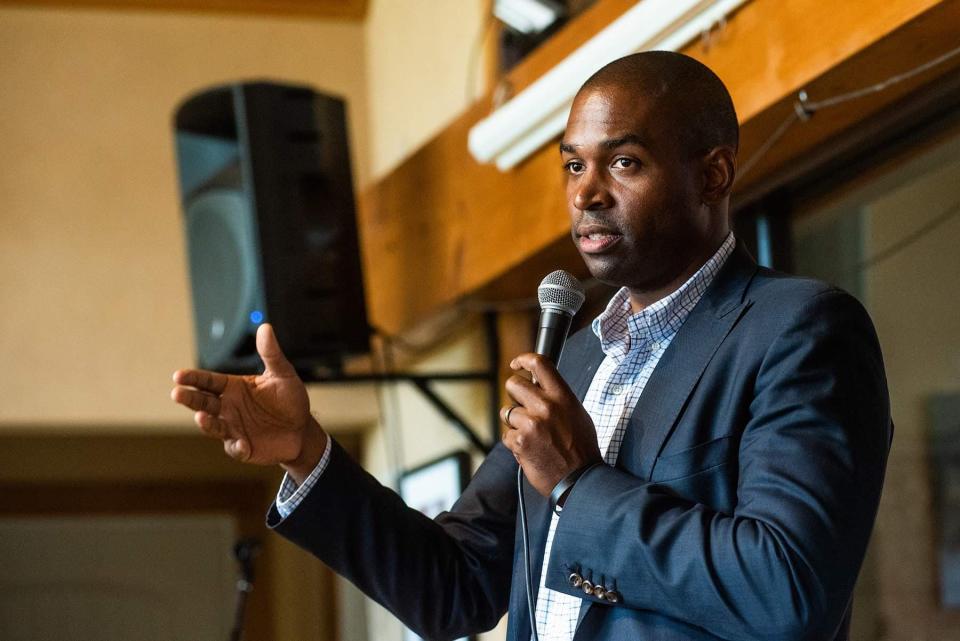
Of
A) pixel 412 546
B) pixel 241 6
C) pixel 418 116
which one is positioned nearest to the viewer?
pixel 412 546

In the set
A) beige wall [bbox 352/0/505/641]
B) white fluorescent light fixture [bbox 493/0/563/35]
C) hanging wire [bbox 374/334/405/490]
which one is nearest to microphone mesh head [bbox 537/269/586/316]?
white fluorescent light fixture [bbox 493/0/563/35]

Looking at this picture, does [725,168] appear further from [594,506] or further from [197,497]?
[197,497]

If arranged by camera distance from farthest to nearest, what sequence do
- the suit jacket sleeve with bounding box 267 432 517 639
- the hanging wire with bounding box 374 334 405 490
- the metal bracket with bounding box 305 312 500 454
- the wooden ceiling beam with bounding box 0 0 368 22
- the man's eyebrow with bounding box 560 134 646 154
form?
the wooden ceiling beam with bounding box 0 0 368 22
the hanging wire with bounding box 374 334 405 490
the metal bracket with bounding box 305 312 500 454
the suit jacket sleeve with bounding box 267 432 517 639
the man's eyebrow with bounding box 560 134 646 154

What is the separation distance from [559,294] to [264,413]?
34cm

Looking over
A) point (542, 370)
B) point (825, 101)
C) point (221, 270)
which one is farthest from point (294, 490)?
point (221, 270)

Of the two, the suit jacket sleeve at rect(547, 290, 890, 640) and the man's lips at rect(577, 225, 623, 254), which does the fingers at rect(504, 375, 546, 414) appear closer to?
the suit jacket sleeve at rect(547, 290, 890, 640)

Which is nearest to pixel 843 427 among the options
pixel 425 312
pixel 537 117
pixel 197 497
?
pixel 537 117

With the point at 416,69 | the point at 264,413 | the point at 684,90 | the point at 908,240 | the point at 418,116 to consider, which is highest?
the point at 416,69

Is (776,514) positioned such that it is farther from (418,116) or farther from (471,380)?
(418,116)

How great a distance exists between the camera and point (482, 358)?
3871 millimetres

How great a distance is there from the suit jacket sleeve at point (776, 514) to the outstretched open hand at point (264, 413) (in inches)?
14.0

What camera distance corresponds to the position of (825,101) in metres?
2.36

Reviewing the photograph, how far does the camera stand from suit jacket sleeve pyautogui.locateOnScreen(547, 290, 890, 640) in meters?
1.16

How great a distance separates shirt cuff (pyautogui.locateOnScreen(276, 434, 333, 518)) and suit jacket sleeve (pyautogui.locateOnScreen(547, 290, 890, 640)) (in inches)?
13.3
